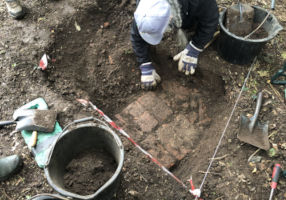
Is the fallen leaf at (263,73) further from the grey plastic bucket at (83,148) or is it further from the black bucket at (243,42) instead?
the grey plastic bucket at (83,148)

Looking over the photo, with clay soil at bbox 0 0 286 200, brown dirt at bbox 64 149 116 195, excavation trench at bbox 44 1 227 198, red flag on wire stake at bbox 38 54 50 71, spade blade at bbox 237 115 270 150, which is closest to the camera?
brown dirt at bbox 64 149 116 195

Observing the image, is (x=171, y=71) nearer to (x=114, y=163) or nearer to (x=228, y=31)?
(x=228, y=31)

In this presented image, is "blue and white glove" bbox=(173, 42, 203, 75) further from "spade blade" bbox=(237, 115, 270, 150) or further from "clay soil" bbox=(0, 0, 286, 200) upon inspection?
"spade blade" bbox=(237, 115, 270, 150)

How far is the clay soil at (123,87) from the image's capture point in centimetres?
219

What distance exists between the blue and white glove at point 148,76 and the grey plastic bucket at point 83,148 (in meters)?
1.07

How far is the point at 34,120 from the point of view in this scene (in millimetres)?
2293

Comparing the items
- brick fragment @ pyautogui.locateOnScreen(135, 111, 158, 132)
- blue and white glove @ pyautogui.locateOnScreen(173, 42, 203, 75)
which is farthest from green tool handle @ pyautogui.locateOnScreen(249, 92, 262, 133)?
brick fragment @ pyautogui.locateOnScreen(135, 111, 158, 132)

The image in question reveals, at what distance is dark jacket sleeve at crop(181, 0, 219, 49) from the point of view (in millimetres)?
2502

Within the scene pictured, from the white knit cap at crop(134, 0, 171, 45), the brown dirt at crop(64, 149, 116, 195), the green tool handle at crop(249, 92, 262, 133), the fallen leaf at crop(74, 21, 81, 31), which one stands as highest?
the white knit cap at crop(134, 0, 171, 45)

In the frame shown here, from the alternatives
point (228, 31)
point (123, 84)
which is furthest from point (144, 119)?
point (228, 31)

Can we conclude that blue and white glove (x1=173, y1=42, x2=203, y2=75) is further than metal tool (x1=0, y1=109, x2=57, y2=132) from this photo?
Yes

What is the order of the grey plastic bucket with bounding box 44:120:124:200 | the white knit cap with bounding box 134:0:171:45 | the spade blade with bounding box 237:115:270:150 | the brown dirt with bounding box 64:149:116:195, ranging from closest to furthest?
1. the grey plastic bucket with bounding box 44:120:124:200
2. the brown dirt with bounding box 64:149:116:195
3. the white knit cap with bounding box 134:0:171:45
4. the spade blade with bounding box 237:115:270:150

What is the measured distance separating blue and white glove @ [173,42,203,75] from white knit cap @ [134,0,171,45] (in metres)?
0.73

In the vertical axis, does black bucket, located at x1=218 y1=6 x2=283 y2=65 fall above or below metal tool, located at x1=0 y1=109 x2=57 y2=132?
above
